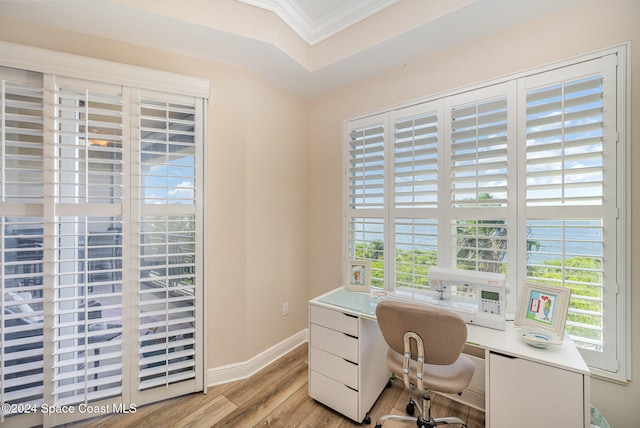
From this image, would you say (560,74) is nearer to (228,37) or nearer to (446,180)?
(446,180)

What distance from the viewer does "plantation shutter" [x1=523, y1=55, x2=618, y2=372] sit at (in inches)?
55.7

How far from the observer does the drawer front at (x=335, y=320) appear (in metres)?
1.71

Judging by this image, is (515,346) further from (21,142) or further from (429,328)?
(21,142)

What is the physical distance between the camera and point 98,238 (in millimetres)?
1735

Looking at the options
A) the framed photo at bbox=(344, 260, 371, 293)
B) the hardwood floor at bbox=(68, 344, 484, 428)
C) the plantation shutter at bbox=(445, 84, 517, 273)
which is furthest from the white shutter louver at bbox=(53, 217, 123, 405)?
the plantation shutter at bbox=(445, 84, 517, 273)

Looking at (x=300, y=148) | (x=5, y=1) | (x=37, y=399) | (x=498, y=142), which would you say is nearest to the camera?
(x=5, y=1)

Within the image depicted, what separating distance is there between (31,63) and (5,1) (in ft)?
1.04

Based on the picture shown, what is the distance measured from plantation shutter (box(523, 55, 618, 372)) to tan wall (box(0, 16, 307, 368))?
1969mm

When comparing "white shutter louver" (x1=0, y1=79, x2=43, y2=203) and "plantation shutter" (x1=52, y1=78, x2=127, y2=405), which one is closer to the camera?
"white shutter louver" (x1=0, y1=79, x2=43, y2=203)

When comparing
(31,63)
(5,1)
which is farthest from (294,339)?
(5,1)

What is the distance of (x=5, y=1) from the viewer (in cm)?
145

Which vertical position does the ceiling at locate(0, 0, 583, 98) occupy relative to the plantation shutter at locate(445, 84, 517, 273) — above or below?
above

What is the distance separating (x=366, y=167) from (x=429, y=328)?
4.81 feet

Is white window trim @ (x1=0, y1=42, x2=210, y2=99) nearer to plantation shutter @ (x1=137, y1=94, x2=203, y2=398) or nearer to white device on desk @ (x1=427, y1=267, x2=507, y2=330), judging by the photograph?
plantation shutter @ (x1=137, y1=94, x2=203, y2=398)
